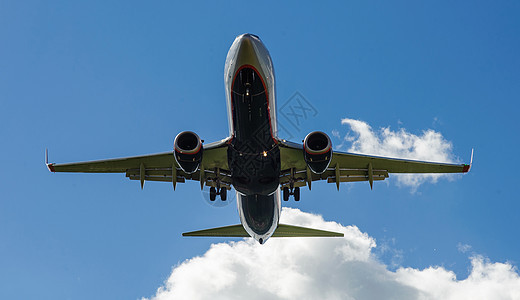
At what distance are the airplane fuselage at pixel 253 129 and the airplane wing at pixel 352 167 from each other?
92 centimetres

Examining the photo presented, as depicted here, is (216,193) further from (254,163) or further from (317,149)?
(317,149)

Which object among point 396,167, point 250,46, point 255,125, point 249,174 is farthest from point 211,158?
point 396,167

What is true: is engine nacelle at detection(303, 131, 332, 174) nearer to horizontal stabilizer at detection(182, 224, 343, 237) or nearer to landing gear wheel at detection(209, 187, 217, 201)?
landing gear wheel at detection(209, 187, 217, 201)

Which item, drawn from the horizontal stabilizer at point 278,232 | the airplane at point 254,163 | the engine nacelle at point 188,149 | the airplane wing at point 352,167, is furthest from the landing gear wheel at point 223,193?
the engine nacelle at point 188,149

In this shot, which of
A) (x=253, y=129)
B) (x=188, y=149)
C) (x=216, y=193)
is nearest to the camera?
(x=188, y=149)

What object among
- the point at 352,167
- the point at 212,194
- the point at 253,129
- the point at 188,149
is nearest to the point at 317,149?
the point at 253,129

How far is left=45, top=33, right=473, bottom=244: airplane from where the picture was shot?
772 inches

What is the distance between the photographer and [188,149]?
20078mm

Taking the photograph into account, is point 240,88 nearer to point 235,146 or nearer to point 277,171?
point 235,146

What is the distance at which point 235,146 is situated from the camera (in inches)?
834

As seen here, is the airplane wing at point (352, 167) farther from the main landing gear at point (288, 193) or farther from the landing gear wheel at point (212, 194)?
the landing gear wheel at point (212, 194)

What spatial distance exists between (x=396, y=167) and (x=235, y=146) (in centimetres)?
783

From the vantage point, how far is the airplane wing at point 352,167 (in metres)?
23.1

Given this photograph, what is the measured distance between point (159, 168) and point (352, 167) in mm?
8625
